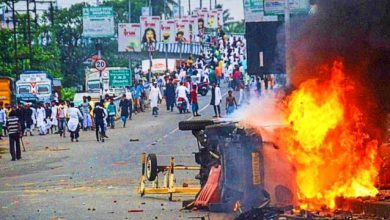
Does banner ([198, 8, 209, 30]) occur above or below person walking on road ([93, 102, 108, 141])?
above

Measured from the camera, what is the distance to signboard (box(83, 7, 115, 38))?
5741 centimetres

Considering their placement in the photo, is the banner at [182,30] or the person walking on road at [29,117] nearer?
the person walking on road at [29,117]

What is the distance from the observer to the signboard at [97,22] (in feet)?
188

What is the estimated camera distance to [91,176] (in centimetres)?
2358

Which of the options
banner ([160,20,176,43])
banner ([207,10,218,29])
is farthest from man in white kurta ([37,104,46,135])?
banner ([207,10,218,29])

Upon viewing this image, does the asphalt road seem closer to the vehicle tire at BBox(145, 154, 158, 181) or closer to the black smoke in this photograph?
the vehicle tire at BBox(145, 154, 158, 181)

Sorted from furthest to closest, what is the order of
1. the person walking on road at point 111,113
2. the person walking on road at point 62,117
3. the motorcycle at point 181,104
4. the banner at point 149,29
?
the banner at point 149,29
the motorcycle at point 181,104
the person walking on road at point 111,113
the person walking on road at point 62,117

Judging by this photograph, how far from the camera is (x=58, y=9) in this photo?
89.0m

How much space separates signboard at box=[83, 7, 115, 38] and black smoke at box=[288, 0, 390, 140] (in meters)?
43.6

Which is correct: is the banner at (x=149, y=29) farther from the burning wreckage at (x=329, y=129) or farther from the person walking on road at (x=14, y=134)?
the burning wreckage at (x=329, y=129)

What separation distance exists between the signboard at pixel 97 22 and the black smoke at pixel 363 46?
43.6 m

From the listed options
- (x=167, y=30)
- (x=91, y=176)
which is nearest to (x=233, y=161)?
(x=91, y=176)

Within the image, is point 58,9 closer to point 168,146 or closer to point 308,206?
point 168,146

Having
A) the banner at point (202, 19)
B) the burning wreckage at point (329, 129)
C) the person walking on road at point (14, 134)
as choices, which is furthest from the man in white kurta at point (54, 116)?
the banner at point (202, 19)
